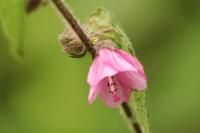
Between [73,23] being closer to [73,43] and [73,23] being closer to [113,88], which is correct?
[73,43]

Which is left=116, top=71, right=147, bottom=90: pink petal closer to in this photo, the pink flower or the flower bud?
the pink flower

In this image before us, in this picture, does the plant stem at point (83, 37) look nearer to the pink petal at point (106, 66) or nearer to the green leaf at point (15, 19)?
the pink petal at point (106, 66)

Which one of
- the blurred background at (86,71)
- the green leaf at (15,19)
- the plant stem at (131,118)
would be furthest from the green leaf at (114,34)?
the blurred background at (86,71)

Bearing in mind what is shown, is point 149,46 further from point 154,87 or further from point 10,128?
point 10,128

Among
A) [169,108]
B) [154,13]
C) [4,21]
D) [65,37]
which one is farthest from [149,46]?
[4,21]

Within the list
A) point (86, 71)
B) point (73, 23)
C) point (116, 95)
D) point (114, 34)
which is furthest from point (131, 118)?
point (86, 71)

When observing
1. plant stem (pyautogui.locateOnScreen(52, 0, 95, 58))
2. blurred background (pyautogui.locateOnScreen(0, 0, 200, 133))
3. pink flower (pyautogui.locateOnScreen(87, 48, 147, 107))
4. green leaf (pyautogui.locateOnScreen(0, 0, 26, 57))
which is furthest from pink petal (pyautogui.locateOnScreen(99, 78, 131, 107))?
blurred background (pyautogui.locateOnScreen(0, 0, 200, 133))

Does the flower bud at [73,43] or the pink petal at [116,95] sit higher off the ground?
the flower bud at [73,43]
